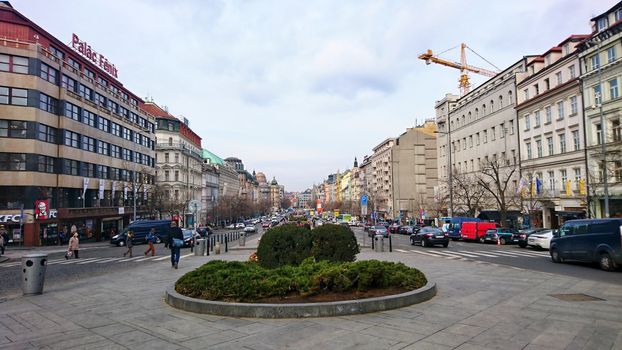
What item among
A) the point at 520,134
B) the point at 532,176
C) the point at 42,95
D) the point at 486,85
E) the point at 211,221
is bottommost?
the point at 211,221

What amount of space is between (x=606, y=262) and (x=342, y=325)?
1354cm

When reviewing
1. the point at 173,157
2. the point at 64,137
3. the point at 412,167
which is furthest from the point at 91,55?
the point at 412,167

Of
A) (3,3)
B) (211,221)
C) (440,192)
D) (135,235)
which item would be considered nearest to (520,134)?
(440,192)

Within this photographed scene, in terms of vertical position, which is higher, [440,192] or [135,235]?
[440,192]

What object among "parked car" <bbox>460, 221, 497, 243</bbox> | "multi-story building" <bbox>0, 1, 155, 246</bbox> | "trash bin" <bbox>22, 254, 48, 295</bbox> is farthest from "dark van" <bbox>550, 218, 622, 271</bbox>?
"multi-story building" <bbox>0, 1, 155, 246</bbox>

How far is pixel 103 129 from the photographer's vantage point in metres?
53.1

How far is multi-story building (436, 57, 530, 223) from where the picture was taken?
49.3m

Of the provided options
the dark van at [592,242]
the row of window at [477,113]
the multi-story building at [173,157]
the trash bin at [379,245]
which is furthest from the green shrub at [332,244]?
the multi-story building at [173,157]

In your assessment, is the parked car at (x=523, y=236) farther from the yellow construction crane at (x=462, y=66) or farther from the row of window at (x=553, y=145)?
the yellow construction crane at (x=462, y=66)

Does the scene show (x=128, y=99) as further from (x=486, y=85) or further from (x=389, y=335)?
(x=389, y=335)

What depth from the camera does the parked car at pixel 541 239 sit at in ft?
87.2

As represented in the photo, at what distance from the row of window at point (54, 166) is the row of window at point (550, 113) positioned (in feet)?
163

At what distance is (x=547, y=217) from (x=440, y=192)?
85.6 ft

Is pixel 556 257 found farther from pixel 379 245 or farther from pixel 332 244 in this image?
pixel 332 244
